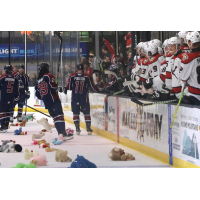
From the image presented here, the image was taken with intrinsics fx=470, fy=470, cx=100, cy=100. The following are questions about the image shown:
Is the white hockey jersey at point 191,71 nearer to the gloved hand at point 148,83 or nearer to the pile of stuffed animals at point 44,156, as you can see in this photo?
the gloved hand at point 148,83

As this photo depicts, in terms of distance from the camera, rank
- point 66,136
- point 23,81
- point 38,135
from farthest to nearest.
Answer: point 23,81, point 38,135, point 66,136

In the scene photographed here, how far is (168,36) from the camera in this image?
205 inches

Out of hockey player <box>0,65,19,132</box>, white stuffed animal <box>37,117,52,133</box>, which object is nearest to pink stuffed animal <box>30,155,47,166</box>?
white stuffed animal <box>37,117,52,133</box>

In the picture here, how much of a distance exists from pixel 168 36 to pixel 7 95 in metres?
2.14

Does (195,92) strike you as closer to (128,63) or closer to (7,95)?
(128,63)

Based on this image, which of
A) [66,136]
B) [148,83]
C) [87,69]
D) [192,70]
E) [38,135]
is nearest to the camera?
[192,70]

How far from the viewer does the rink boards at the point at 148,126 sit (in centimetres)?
434

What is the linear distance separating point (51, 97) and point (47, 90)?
0.21 metres

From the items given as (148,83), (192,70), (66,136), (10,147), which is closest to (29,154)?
(10,147)

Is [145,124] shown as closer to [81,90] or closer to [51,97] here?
[81,90]

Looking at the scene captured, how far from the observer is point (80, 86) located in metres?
5.63

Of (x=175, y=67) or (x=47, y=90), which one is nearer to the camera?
(x=175, y=67)

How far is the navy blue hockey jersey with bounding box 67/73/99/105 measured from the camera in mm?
5459
